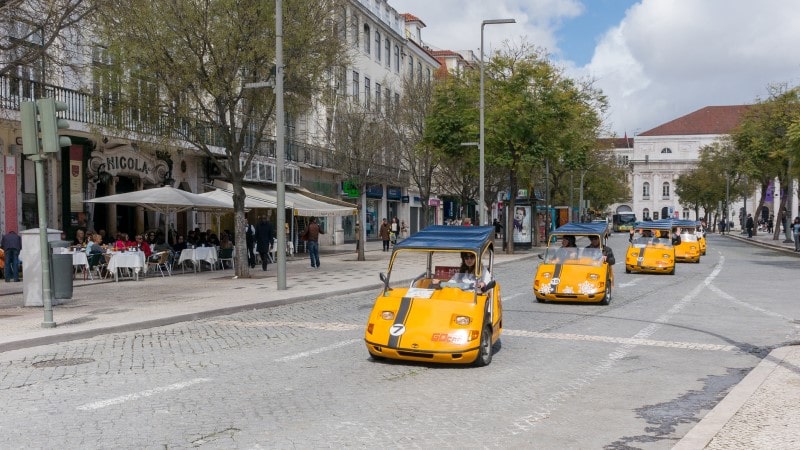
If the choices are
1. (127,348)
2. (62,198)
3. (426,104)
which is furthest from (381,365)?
(426,104)

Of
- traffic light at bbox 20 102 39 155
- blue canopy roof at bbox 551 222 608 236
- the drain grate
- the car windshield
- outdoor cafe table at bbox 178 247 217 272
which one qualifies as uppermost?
traffic light at bbox 20 102 39 155

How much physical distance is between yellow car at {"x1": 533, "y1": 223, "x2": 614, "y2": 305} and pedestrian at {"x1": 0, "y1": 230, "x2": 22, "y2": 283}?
13.9 meters

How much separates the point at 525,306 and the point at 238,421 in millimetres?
10314

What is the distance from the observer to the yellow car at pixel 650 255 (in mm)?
24625

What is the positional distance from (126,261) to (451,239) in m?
14.2

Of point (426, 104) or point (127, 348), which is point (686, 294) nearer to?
point (127, 348)

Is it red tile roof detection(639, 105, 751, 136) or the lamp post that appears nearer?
the lamp post

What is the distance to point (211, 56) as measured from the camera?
2030 centimetres

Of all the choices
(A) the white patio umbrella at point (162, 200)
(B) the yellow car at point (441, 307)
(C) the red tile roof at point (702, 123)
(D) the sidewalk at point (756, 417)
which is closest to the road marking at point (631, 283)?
(B) the yellow car at point (441, 307)

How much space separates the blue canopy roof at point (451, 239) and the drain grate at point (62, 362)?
4.29m

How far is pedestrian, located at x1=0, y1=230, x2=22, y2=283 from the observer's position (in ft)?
67.7

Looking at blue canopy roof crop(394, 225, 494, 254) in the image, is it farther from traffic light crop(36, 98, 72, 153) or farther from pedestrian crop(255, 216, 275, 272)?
pedestrian crop(255, 216, 275, 272)

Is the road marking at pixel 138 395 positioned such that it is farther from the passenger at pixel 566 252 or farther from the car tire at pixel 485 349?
the passenger at pixel 566 252

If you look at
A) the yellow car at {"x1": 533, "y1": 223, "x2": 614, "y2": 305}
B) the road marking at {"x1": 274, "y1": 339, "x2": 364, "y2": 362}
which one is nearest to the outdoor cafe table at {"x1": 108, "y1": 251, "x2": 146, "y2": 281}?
the yellow car at {"x1": 533, "y1": 223, "x2": 614, "y2": 305}
